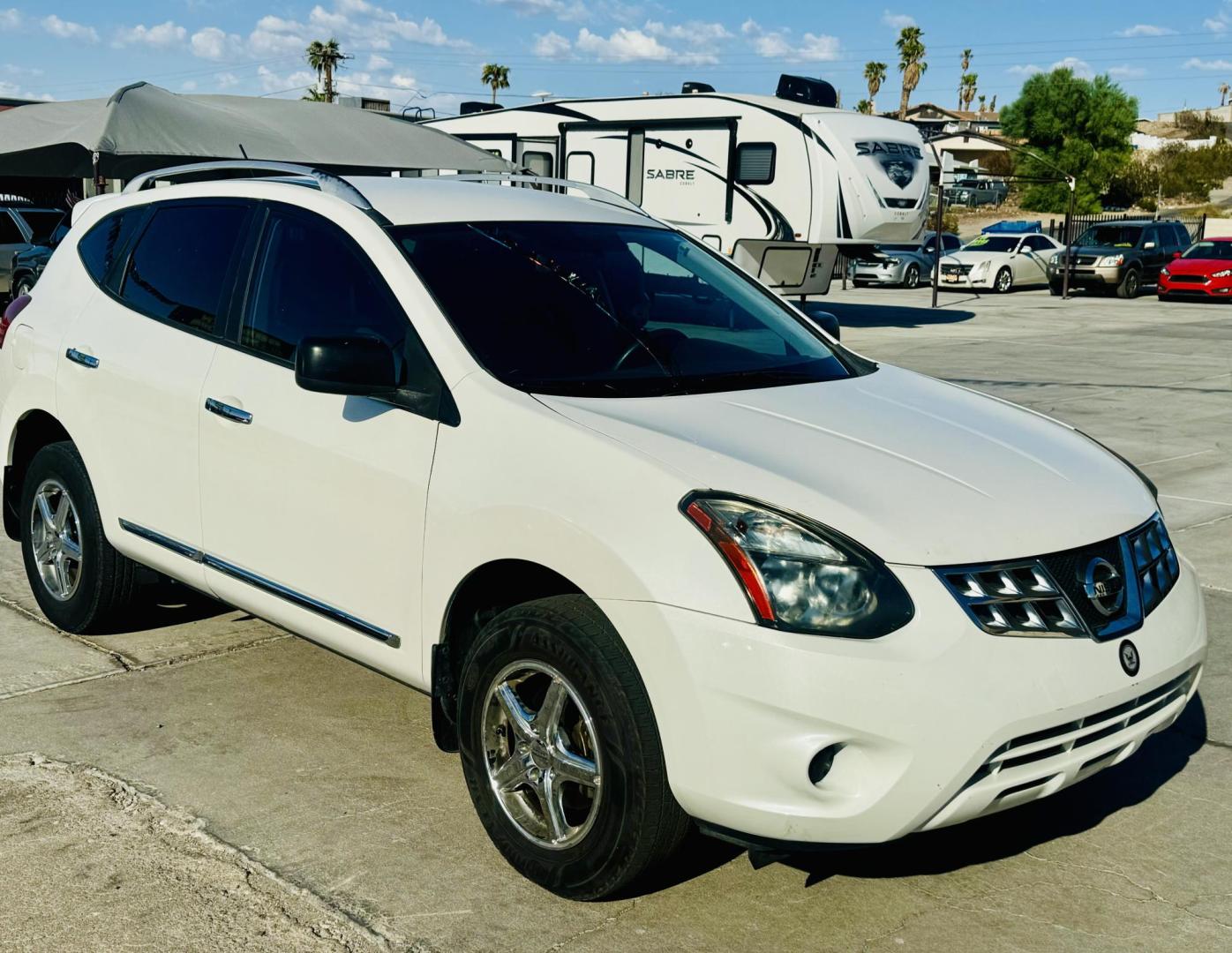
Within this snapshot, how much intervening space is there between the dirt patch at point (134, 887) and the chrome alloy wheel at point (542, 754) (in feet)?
1.60

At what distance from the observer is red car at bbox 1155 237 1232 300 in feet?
95.5

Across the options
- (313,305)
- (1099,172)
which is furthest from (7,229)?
(1099,172)

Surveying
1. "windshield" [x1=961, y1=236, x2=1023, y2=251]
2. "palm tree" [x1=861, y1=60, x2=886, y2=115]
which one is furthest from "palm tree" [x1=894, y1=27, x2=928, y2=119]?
"windshield" [x1=961, y1=236, x2=1023, y2=251]

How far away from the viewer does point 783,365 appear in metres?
4.32

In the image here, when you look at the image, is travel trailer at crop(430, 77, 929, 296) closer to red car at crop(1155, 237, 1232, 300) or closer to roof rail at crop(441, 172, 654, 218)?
red car at crop(1155, 237, 1232, 300)

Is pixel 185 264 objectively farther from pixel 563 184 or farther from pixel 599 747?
pixel 599 747

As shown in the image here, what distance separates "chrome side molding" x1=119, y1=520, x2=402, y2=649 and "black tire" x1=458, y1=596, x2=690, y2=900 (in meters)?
0.48

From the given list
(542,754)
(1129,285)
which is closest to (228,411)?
(542,754)

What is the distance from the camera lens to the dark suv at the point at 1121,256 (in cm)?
3047

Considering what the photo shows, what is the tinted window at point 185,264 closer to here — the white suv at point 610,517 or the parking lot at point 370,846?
the white suv at point 610,517

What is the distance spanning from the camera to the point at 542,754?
342cm

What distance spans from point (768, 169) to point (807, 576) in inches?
719

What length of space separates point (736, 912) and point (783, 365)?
173 cm

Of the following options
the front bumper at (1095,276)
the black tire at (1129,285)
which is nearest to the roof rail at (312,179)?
the front bumper at (1095,276)
